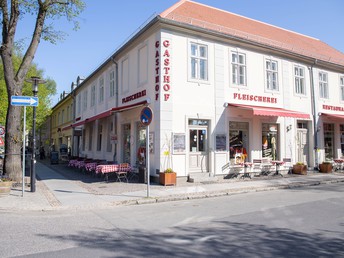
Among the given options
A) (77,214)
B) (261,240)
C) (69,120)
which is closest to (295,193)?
(261,240)

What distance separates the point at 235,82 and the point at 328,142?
8538mm

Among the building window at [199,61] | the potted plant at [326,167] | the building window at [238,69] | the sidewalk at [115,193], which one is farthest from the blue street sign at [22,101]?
the potted plant at [326,167]

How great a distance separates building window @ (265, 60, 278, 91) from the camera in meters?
16.2

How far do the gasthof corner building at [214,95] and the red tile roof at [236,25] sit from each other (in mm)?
115

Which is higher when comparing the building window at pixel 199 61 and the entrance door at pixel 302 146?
the building window at pixel 199 61

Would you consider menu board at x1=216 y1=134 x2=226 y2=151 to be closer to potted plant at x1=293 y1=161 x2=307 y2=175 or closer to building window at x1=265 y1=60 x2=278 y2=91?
building window at x1=265 y1=60 x2=278 y2=91

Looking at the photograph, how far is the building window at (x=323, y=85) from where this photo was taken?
1903cm

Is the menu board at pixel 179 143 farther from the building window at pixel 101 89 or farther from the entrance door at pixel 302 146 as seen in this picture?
the building window at pixel 101 89

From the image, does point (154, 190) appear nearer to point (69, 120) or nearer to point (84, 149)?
point (84, 149)

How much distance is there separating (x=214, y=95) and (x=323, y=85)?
921 centimetres

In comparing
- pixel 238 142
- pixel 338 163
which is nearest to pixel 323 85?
pixel 338 163

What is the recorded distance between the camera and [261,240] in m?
5.25

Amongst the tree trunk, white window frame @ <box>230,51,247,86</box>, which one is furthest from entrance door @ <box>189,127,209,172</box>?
the tree trunk

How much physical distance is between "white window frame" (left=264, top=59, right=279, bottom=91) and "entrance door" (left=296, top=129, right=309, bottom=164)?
126 inches
